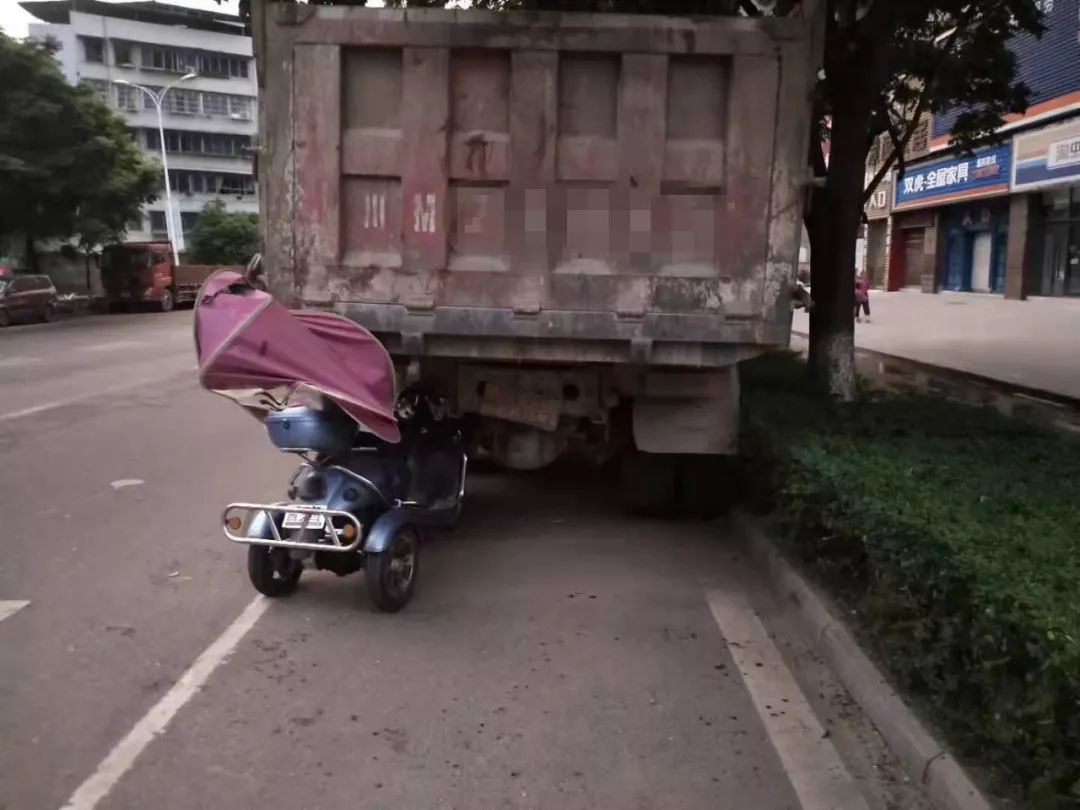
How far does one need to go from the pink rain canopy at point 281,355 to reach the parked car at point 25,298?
26700 millimetres

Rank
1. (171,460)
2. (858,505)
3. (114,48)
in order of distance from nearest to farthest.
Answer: (858,505) < (171,460) < (114,48)

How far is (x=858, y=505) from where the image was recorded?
182 inches

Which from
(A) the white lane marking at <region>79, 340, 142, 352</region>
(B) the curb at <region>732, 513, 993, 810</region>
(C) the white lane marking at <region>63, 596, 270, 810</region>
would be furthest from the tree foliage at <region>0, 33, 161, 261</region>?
(B) the curb at <region>732, 513, 993, 810</region>

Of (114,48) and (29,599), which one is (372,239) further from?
(114,48)

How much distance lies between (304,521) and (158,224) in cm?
7052

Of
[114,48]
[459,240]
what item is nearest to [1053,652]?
[459,240]

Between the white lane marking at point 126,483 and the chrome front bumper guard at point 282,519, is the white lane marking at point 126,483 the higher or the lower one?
the lower one

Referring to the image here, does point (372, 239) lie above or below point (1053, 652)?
above

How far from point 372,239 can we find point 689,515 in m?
3.14

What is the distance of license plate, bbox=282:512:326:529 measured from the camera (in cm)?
514

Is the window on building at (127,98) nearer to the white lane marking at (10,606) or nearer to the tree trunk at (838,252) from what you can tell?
the tree trunk at (838,252)

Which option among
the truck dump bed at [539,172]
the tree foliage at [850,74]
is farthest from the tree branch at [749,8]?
the truck dump bed at [539,172]

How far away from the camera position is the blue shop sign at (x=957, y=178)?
96.5ft

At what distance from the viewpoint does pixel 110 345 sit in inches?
867
